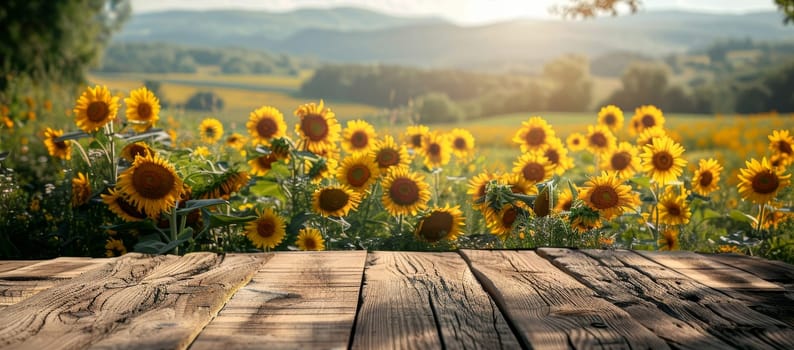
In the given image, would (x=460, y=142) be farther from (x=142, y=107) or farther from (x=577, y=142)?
(x=142, y=107)

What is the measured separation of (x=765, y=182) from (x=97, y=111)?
3534mm

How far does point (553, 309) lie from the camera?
6.13 feet

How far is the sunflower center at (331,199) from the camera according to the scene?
3.94 meters

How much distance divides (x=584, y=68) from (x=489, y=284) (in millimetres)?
47973

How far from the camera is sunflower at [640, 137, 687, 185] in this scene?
14.1 feet

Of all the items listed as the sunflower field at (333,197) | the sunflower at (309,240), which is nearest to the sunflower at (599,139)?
the sunflower field at (333,197)

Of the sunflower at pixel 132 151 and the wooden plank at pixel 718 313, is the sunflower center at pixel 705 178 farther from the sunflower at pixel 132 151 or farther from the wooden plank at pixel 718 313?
the sunflower at pixel 132 151

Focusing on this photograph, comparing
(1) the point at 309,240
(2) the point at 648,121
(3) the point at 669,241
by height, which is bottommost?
(3) the point at 669,241

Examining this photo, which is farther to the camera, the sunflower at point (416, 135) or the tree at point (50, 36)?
the tree at point (50, 36)

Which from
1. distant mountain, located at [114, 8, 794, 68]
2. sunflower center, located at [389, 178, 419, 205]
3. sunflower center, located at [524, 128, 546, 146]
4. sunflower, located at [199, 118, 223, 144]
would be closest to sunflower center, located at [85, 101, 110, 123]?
sunflower, located at [199, 118, 223, 144]

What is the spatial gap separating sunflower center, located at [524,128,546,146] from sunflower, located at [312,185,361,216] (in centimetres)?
160

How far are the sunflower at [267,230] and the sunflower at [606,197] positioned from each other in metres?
1.49

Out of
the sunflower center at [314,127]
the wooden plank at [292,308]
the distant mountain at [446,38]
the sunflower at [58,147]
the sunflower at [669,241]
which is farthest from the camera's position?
the distant mountain at [446,38]

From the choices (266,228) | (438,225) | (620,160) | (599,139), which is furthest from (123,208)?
(599,139)
